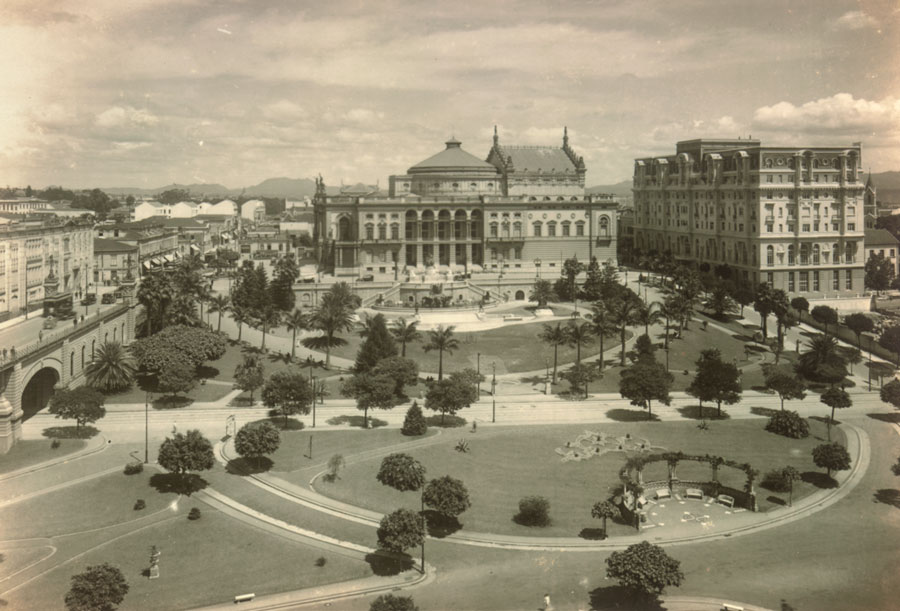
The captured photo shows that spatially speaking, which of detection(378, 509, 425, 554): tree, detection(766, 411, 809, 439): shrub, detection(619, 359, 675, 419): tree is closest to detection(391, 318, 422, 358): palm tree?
detection(619, 359, 675, 419): tree

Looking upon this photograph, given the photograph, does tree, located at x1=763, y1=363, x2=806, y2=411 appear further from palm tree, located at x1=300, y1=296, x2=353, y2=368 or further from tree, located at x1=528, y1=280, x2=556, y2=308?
palm tree, located at x1=300, y1=296, x2=353, y2=368

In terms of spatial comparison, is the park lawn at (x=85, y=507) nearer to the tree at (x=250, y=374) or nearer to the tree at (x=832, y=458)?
the tree at (x=250, y=374)

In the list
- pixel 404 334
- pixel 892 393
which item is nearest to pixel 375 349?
pixel 404 334

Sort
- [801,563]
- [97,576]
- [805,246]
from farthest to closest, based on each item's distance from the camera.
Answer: [805,246], [801,563], [97,576]

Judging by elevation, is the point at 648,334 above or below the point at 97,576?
above

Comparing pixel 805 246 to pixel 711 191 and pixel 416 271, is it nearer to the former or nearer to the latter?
pixel 711 191

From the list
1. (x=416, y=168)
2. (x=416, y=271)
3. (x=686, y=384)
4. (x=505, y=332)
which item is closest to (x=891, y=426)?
(x=686, y=384)
